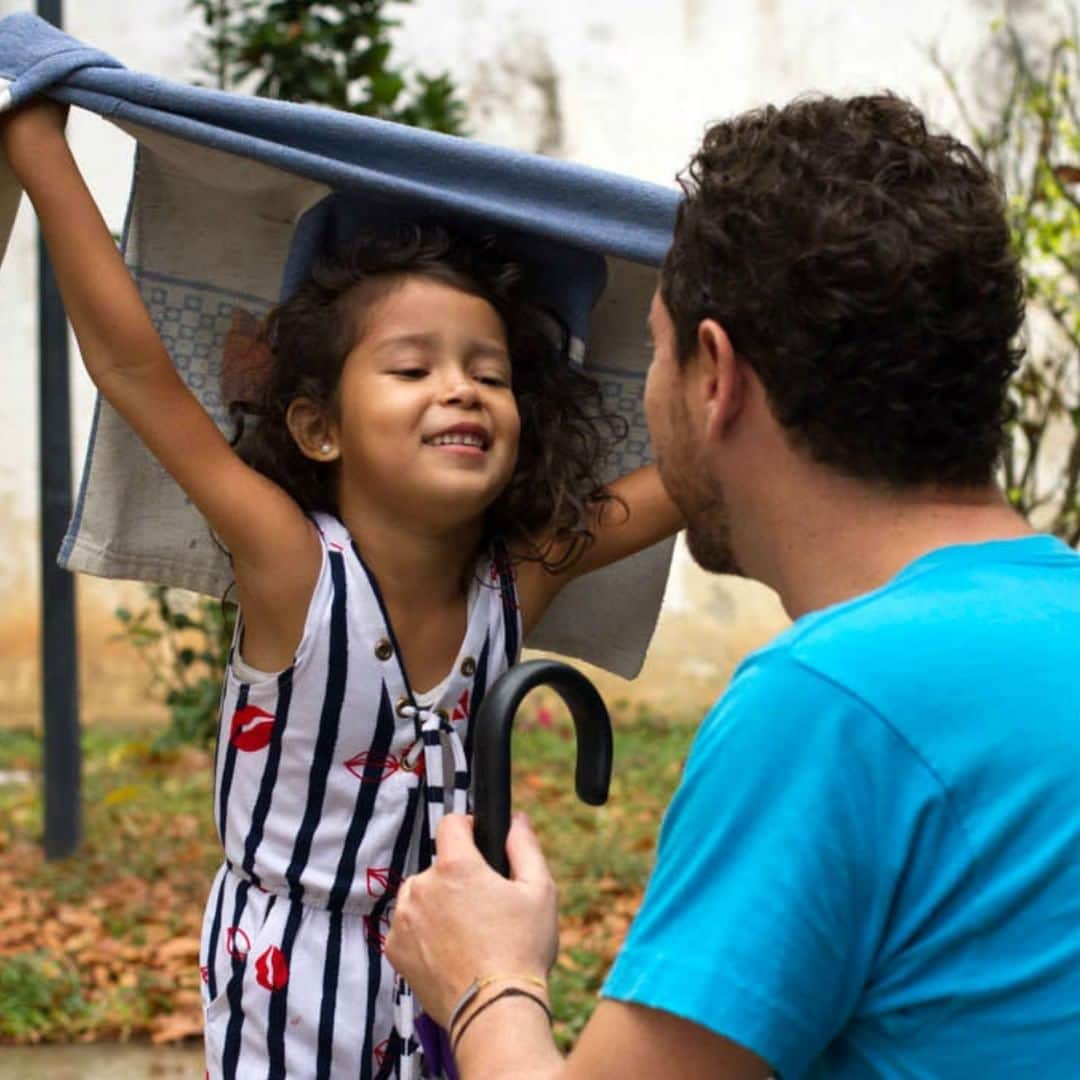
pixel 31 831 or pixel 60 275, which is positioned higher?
pixel 60 275

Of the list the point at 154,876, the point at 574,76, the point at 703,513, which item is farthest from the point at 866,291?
the point at 574,76

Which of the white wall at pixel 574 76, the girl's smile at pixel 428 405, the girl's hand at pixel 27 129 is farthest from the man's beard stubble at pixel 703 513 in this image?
the white wall at pixel 574 76

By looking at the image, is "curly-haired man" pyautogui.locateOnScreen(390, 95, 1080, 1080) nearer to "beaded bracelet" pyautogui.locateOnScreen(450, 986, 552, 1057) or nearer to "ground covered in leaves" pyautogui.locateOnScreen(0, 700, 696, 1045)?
"beaded bracelet" pyautogui.locateOnScreen(450, 986, 552, 1057)

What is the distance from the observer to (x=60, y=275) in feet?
7.48

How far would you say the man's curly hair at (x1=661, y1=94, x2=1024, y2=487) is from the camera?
4.89ft

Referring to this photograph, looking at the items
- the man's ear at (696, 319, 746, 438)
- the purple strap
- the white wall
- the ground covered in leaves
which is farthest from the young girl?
the white wall

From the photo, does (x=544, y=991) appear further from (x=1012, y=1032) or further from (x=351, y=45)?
(x=351, y=45)

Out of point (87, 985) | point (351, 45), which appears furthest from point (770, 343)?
point (351, 45)

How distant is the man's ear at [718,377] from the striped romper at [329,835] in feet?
2.85

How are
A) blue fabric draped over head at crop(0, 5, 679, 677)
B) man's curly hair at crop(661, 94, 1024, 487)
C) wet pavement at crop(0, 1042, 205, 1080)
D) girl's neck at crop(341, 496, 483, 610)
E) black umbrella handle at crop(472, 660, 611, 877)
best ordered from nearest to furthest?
man's curly hair at crop(661, 94, 1024, 487) → black umbrella handle at crop(472, 660, 611, 877) → blue fabric draped over head at crop(0, 5, 679, 677) → girl's neck at crop(341, 496, 483, 610) → wet pavement at crop(0, 1042, 205, 1080)

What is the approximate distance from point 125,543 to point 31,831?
12.0ft

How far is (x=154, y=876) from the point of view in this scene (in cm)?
538

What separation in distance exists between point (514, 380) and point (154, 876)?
128 inches

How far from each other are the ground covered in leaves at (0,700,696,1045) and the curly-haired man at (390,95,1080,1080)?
284cm
